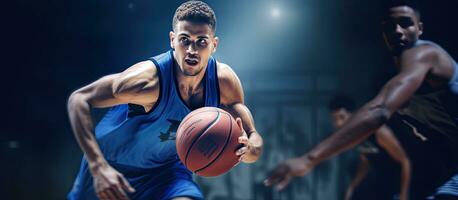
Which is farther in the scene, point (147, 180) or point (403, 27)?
point (403, 27)

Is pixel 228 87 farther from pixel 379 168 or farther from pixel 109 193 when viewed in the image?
pixel 379 168

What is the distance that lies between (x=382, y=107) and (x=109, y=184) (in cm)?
136

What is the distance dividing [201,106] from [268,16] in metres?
0.97

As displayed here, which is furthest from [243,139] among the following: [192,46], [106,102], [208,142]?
[106,102]

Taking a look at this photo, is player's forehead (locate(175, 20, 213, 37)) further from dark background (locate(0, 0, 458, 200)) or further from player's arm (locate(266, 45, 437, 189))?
player's arm (locate(266, 45, 437, 189))

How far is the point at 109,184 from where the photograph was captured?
2391 millimetres

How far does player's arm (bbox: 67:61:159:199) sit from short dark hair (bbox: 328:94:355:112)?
1352 mm

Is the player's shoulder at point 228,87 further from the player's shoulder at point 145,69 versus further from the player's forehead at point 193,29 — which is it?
the player's shoulder at point 145,69

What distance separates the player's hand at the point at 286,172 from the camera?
191 cm

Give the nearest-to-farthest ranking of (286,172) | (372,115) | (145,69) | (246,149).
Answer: (286,172) → (372,115) → (246,149) → (145,69)

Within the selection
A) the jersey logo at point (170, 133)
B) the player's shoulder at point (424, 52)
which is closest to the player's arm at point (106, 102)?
the jersey logo at point (170, 133)

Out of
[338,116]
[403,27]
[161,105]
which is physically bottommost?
[338,116]

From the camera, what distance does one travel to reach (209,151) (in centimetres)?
246

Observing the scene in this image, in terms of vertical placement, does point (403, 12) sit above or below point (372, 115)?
above
